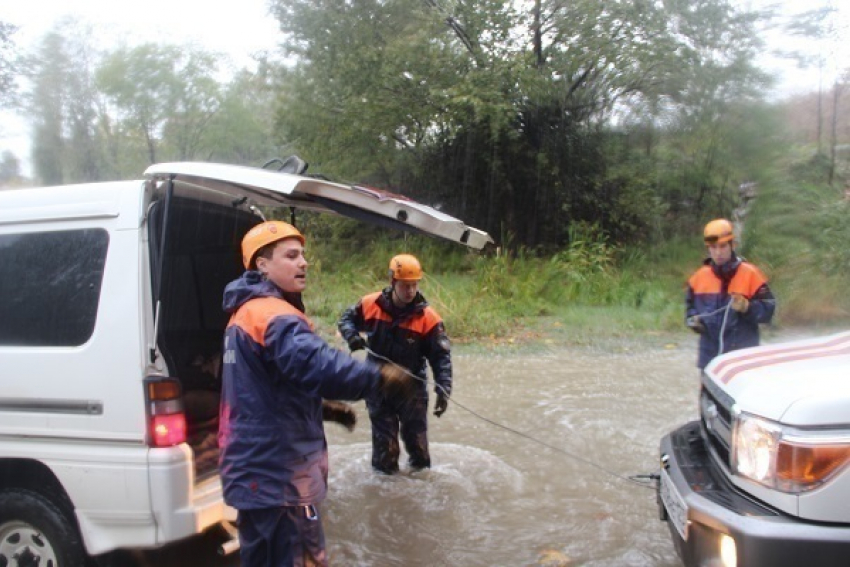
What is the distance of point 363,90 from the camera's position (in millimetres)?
17094

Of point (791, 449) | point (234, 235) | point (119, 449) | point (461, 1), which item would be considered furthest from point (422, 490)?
point (461, 1)

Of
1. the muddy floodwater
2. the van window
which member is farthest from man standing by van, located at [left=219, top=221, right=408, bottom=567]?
the muddy floodwater

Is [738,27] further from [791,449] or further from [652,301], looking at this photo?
[791,449]

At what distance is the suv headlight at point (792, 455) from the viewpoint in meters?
2.39

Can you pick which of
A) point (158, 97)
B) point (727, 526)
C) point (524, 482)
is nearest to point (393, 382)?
point (727, 526)

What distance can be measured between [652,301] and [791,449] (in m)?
11.2

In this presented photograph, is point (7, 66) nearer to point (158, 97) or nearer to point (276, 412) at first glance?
point (158, 97)

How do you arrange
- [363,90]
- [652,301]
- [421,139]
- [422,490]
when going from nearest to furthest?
[422,490] → [652,301] → [363,90] → [421,139]

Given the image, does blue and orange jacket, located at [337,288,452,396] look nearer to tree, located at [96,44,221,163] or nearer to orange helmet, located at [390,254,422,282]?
orange helmet, located at [390,254,422,282]

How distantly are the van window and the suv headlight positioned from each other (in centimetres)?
274

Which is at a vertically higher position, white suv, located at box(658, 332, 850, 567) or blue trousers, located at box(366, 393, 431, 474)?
white suv, located at box(658, 332, 850, 567)

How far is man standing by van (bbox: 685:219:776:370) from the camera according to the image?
500 centimetres

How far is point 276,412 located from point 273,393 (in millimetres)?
73

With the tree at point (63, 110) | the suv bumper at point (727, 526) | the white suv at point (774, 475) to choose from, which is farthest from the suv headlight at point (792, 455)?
the tree at point (63, 110)
